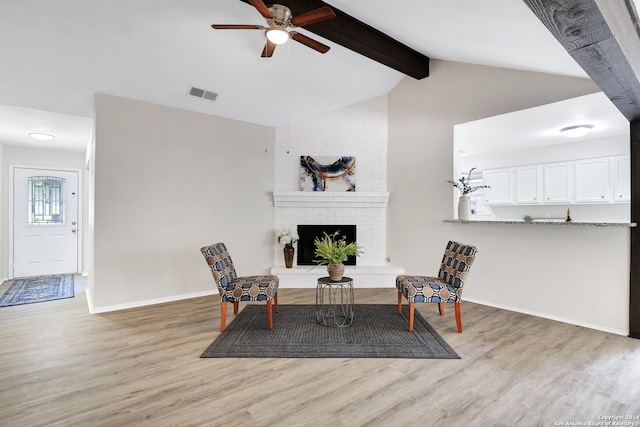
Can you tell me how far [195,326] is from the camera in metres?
3.21

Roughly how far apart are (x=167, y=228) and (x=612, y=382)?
15.1ft

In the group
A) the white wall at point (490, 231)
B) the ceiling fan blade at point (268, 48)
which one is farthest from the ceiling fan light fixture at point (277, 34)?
the white wall at point (490, 231)

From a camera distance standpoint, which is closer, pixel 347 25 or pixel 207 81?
pixel 347 25

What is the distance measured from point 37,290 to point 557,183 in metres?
8.47

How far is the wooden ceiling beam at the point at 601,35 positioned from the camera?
1218 millimetres

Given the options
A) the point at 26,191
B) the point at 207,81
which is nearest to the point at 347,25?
the point at 207,81

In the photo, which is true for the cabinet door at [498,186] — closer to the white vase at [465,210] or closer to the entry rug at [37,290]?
the white vase at [465,210]

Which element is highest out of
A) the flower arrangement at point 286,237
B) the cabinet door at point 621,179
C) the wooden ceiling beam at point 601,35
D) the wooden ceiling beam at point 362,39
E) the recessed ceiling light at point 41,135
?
the wooden ceiling beam at point 362,39

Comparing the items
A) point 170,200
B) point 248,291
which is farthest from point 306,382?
point 170,200

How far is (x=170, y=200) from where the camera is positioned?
13.7 feet

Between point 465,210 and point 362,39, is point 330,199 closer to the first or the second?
point 465,210

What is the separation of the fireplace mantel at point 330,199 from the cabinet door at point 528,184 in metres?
2.63

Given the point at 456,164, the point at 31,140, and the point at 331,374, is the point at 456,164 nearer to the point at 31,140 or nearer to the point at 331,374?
the point at 331,374

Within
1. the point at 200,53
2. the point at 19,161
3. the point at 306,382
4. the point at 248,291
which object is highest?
the point at 200,53
